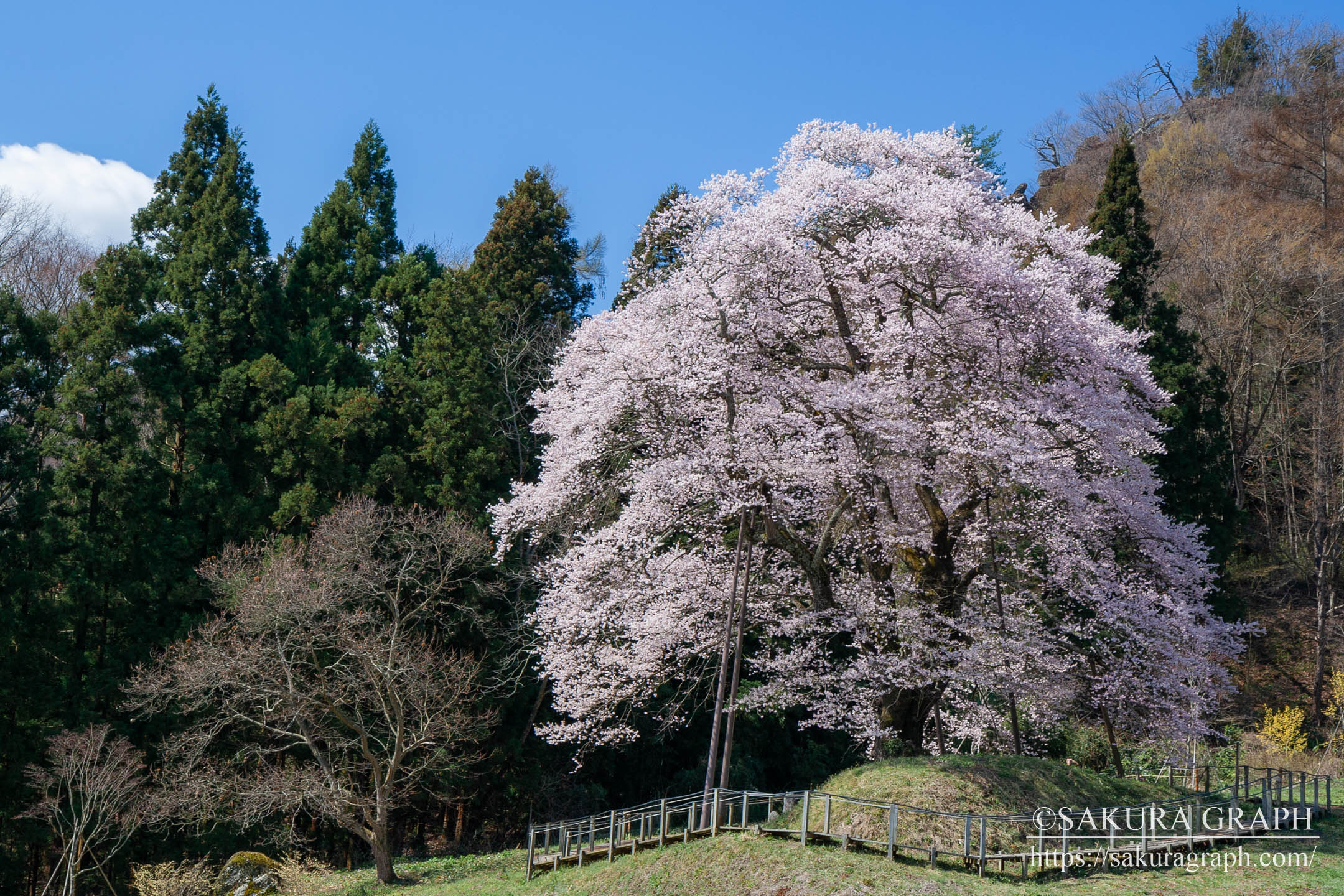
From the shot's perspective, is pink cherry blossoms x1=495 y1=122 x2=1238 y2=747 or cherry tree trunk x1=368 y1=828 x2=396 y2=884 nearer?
pink cherry blossoms x1=495 y1=122 x2=1238 y2=747

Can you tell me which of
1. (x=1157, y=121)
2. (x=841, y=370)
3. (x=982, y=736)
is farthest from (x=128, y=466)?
(x=1157, y=121)

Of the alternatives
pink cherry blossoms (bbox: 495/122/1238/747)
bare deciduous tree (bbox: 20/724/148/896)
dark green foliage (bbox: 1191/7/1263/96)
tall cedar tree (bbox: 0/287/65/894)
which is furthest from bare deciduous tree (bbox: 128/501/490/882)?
dark green foliage (bbox: 1191/7/1263/96)

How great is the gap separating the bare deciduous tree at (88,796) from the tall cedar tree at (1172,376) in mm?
22531

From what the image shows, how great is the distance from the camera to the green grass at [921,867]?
10.9 meters

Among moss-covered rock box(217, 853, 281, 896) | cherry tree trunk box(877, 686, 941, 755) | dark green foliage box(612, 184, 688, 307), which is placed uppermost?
dark green foliage box(612, 184, 688, 307)

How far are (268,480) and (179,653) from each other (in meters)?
5.31

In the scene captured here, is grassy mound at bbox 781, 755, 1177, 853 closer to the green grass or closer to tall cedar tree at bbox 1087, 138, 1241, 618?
the green grass

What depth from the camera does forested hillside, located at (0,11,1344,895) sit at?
1507cm

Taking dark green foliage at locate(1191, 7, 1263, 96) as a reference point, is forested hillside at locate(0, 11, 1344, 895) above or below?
below

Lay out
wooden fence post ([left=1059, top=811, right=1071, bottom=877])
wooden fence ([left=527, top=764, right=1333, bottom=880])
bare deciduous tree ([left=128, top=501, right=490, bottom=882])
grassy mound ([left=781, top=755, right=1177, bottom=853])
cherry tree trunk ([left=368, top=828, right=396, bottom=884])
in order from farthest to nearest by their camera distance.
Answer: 1. bare deciduous tree ([left=128, top=501, right=490, bottom=882])
2. cherry tree trunk ([left=368, top=828, right=396, bottom=884])
3. grassy mound ([left=781, top=755, right=1177, bottom=853])
4. wooden fence ([left=527, top=764, right=1333, bottom=880])
5. wooden fence post ([left=1059, top=811, right=1071, bottom=877])

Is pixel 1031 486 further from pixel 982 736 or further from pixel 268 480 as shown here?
pixel 268 480

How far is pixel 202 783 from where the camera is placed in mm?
18312

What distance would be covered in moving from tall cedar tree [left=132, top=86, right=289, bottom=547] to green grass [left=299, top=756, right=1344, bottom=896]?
479 inches

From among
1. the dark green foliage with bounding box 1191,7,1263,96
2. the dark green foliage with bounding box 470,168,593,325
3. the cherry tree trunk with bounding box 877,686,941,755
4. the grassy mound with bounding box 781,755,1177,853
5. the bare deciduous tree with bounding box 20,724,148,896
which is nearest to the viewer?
the grassy mound with bounding box 781,755,1177,853
